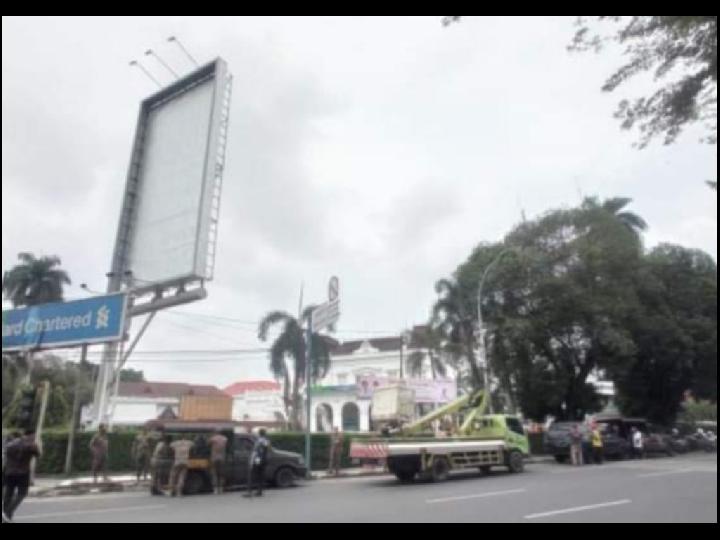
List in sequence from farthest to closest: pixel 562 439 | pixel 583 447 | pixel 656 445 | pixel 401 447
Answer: pixel 656 445 → pixel 562 439 → pixel 583 447 → pixel 401 447

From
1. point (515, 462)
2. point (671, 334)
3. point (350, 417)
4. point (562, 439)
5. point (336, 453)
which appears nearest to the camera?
point (515, 462)

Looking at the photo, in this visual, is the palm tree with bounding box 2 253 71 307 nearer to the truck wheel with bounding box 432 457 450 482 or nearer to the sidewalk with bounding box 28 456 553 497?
the sidewalk with bounding box 28 456 553 497

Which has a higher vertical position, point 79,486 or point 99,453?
point 99,453

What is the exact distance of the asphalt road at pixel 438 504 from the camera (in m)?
11.0

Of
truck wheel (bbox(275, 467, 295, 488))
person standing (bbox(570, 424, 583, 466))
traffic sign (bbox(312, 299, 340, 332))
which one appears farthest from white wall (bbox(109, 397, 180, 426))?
truck wheel (bbox(275, 467, 295, 488))

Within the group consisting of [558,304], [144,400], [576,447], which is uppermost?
[558,304]

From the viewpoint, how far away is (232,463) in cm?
1795

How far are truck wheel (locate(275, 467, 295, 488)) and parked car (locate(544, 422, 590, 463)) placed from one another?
1407 centimetres

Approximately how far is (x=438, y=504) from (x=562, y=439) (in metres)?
17.5

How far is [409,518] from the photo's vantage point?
35.4 feet

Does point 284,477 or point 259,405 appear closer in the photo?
point 284,477

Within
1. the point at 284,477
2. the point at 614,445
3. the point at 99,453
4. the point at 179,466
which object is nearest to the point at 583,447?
the point at 614,445

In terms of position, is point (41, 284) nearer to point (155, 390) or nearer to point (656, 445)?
point (656, 445)

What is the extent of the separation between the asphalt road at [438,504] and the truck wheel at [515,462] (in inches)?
110
